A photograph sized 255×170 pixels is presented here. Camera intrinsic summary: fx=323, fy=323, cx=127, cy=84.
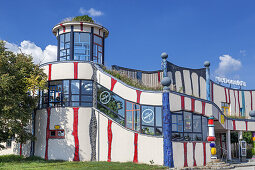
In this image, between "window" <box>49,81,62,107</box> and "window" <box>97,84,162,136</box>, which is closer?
"window" <box>97,84,162,136</box>

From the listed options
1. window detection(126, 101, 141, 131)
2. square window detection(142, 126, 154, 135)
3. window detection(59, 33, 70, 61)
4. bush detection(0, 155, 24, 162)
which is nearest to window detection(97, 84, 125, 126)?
window detection(126, 101, 141, 131)

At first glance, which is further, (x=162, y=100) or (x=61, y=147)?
(x=61, y=147)

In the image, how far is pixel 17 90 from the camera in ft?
60.6

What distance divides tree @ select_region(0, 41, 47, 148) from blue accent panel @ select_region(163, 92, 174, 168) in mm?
6990

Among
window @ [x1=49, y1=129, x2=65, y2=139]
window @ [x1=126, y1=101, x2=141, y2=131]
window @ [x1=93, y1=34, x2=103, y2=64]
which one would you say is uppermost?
window @ [x1=93, y1=34, x2=103, y2=64]

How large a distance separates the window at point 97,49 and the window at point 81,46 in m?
0.58

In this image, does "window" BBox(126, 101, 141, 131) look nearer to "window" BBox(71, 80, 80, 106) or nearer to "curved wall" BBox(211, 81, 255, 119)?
"window" BBox(71, 80, 80, 106)

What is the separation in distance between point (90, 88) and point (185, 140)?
20.8 ft

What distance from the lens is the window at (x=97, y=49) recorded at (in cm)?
2231

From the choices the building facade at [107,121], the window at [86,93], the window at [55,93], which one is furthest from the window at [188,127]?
the window at [55,93]

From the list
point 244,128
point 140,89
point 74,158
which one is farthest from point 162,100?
point 244,128

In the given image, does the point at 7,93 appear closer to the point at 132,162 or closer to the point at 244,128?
the point at 132,162

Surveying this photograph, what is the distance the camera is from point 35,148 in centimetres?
1961

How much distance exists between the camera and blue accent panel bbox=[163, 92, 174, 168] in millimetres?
16406
